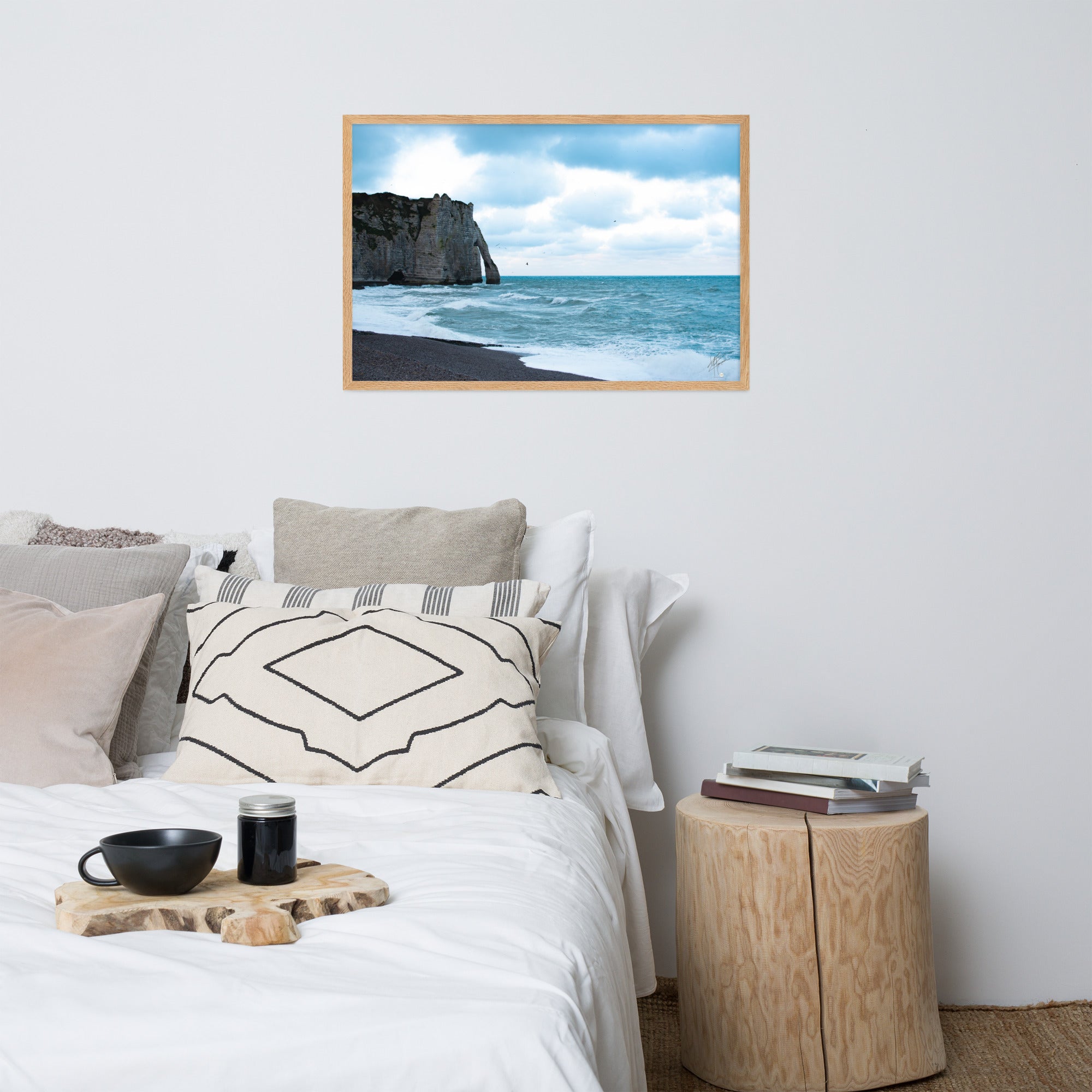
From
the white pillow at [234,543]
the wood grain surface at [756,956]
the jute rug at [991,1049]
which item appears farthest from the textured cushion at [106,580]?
the jute rug at [991,1049]

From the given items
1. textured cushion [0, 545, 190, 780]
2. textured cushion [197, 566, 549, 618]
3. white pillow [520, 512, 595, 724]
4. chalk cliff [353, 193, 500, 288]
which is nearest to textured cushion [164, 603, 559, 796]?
textured cushion [197, 566, 549, 618]

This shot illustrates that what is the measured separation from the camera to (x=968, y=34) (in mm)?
2240

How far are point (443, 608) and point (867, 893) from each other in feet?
2.72

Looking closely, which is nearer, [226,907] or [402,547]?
[226,907]

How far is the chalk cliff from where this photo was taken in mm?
2277

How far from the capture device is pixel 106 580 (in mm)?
1777

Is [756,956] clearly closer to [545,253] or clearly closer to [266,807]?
[266,807]

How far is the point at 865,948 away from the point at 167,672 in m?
1.29

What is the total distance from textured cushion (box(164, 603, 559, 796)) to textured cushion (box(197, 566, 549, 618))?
96mm

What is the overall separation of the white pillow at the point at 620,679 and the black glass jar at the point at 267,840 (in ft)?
3.60

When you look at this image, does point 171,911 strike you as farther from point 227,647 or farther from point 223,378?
point 223,378

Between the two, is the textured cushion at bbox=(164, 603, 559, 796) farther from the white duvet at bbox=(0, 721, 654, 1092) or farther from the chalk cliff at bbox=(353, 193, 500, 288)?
the chalk cliff at bbox=(353, 193, 500, 288)

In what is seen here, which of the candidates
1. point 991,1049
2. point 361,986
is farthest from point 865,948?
point 361,986

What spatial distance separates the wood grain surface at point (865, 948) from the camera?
1653mm
